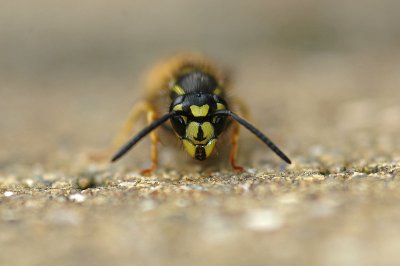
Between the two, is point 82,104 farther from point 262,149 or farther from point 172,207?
point 172,207

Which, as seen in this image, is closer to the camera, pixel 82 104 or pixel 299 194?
pixel 299 194

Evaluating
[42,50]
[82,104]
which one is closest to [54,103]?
[82,104]

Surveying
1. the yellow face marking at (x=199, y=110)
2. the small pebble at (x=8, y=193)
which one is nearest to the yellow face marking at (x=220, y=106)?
the yellow face marking at (x=199, y=110)

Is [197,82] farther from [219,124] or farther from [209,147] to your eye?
[209,147]

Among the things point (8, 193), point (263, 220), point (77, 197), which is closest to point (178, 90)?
point (77, 197)

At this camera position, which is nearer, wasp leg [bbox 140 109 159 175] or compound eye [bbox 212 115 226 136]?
compound eye [bbox 212 115 226 136]

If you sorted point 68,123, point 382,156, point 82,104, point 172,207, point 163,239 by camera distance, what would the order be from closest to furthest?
1. point 163,239
2. point 172,207
3. point 382,156
4. point 68,123
5. point 82,104

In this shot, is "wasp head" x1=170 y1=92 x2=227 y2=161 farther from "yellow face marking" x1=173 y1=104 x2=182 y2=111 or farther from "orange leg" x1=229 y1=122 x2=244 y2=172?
"orange leg" x1=229 y1=122 x2=244 y2=172

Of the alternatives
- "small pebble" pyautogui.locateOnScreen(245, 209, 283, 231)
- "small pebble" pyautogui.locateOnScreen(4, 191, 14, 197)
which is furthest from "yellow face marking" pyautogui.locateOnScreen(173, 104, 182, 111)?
"small pebble" pyautogui.locateOnScreen(4, 191, 14, 197)
